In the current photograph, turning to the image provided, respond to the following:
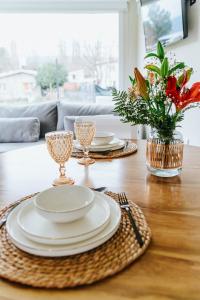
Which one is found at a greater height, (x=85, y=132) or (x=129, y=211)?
(x=85, y=132)

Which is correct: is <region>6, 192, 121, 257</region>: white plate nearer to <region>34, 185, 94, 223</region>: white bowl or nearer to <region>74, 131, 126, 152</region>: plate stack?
<region>34, 185, 94, 223</region>: white bowl

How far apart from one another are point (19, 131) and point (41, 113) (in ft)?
1.12

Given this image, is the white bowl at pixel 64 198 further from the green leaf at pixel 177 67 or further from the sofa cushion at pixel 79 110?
the sofa cushion at pixel 79 110

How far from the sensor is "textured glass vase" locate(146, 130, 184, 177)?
3.35ft

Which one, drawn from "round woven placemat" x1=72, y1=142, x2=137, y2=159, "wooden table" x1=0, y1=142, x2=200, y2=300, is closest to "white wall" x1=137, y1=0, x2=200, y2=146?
"wooden table" x1=0, y1=142, x2=200, y2=300

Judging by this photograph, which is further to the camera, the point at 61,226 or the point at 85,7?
the point at 85,7

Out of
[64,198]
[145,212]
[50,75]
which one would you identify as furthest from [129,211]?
[50,75]

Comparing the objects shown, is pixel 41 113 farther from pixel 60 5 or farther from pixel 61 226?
pixel 61 226

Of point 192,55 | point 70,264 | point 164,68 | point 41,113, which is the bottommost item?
point 70,264

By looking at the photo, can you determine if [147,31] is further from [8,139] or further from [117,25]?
[8,139]

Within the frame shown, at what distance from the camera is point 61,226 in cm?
65

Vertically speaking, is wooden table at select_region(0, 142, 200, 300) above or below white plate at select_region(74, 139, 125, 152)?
below

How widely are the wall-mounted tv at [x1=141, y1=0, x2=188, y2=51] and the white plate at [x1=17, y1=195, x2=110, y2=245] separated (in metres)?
1.91

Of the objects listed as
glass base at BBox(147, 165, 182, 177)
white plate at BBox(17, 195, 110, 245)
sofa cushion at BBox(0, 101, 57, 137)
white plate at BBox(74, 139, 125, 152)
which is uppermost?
sofa cushion at BBox(0, 101, 57, 137)
